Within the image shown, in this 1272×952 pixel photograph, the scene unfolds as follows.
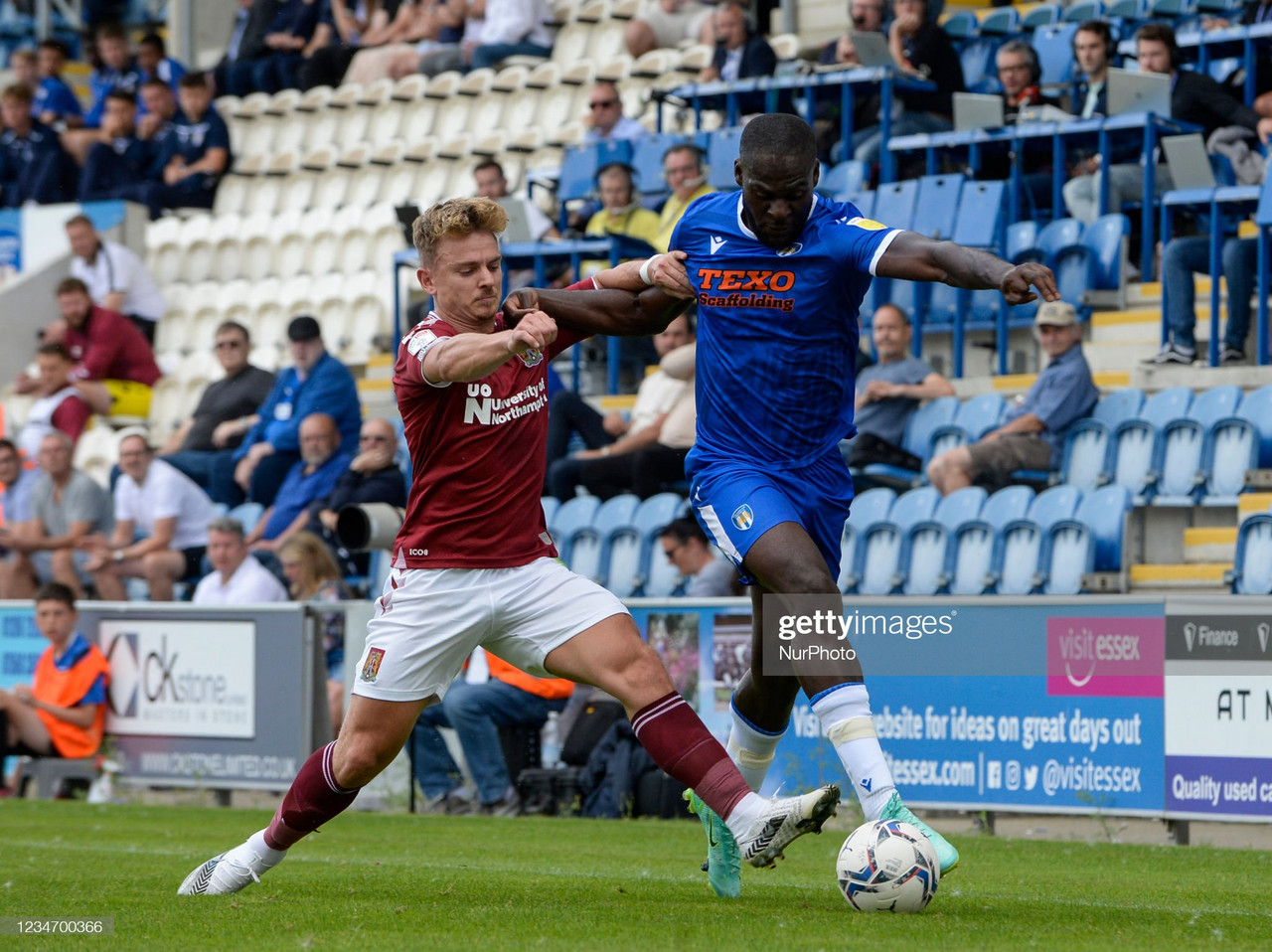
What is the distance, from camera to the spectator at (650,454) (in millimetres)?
12828

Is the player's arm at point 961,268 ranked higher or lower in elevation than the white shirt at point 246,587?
higher

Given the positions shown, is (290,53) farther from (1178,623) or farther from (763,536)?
(763,536)

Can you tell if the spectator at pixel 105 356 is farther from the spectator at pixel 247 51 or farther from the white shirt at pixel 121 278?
the spectator at pixel 247 51

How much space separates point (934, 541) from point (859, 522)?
653mm

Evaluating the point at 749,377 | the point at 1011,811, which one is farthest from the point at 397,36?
the point at 749,377

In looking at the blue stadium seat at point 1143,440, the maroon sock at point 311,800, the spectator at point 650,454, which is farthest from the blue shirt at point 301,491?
the maroon sock at point 311,800

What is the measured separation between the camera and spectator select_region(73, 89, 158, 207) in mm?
21297

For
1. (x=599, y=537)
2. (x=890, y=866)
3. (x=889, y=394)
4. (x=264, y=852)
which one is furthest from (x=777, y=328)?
(x=599, y=537)

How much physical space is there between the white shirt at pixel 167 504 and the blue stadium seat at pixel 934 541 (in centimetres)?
606

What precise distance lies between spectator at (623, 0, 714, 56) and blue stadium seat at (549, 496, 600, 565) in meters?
7.15

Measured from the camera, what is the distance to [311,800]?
578cm

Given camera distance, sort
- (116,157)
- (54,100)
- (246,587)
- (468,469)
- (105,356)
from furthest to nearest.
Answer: (54,100) < (116,157) < (105,356) < (246,587) < (468,469)

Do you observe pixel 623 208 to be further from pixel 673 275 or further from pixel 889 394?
pixel 673 275

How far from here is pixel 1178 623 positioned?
8.66 metres
